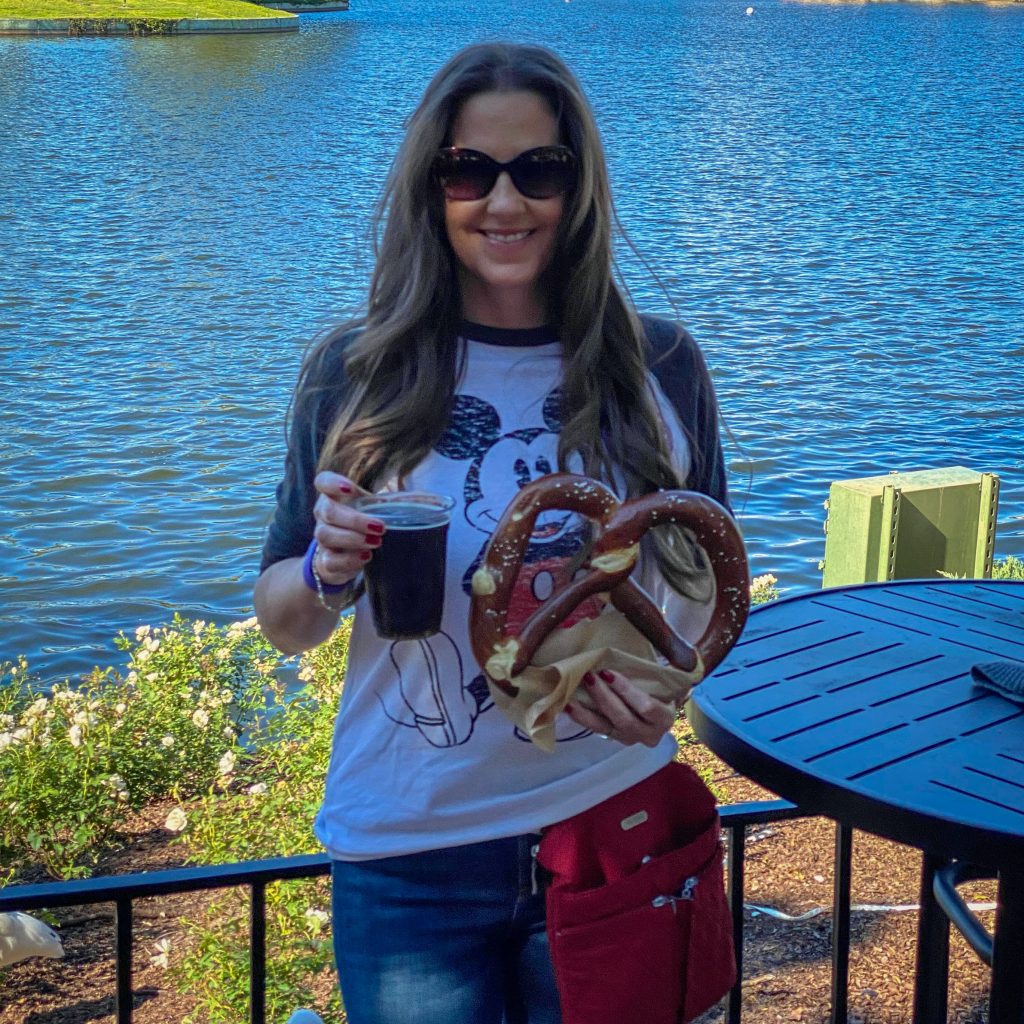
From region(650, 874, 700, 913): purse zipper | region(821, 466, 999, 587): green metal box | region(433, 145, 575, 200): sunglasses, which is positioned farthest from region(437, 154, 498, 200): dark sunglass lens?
region(821, 466, 999, 587): green metal box

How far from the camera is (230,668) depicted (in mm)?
4570

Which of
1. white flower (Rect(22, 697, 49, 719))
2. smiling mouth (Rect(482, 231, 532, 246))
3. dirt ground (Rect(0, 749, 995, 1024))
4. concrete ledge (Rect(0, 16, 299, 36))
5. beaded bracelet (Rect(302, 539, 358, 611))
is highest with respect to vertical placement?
concrete ledge (Rect(0, 16, 299, 36))

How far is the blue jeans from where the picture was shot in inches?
57.5

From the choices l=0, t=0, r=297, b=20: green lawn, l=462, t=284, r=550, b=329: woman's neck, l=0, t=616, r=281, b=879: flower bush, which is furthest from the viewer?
l=0, t=0, r=297, b=20: green lawn

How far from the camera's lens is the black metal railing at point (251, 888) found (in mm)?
1762

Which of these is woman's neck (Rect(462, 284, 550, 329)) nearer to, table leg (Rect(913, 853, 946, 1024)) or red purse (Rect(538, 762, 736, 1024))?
red purse (Rect(538, 762, 736, 1024))

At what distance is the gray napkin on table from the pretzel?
0.49 m

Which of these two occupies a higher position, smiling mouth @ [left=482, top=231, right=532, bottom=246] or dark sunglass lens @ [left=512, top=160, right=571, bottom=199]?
dark sunglass lens @ [left=512, top=160, right=571, bottom=199]

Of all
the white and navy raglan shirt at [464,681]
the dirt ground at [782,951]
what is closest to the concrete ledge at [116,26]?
the dirt ground at [782,951]

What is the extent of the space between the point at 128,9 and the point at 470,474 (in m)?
45.6

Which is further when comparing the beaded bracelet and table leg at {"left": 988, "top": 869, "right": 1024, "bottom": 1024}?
table leg at {"left": 988, "top": 869, "right": 1024, "bottom": 1024}

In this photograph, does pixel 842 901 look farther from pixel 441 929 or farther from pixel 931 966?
pixel 441 929

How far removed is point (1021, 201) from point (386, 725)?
18935mm

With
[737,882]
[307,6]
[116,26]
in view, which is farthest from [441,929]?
[307,6]
